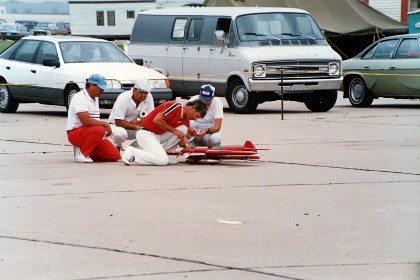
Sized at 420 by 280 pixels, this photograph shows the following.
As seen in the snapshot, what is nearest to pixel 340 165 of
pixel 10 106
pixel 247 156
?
pixel 247 156

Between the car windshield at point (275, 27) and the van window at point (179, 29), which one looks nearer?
the car windshield at point (275, 27)

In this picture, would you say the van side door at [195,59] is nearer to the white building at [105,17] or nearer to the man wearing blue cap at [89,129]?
the man wearing blue cap at [89,129]

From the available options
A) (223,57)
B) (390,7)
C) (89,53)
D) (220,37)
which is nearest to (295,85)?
(223,57)

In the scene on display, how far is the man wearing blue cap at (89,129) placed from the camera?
13.5 metres

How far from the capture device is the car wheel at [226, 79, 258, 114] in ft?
71.5

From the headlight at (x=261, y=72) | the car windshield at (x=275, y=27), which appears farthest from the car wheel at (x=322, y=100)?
the headlight at (x=261, y=72)

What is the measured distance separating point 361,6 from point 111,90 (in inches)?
784

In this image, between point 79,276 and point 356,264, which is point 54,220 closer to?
point 79,276

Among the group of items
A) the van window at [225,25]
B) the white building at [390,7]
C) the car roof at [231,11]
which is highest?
the car roof at [231,11]

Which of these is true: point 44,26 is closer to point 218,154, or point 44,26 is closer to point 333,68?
point 333,68

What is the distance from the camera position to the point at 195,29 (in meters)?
23.1

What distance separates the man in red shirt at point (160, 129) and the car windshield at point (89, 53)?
8.05 metres

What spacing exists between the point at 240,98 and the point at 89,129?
8.68 metres

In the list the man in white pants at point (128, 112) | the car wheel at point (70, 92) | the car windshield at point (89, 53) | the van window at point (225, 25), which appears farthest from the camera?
the van window at point (225, 25)
